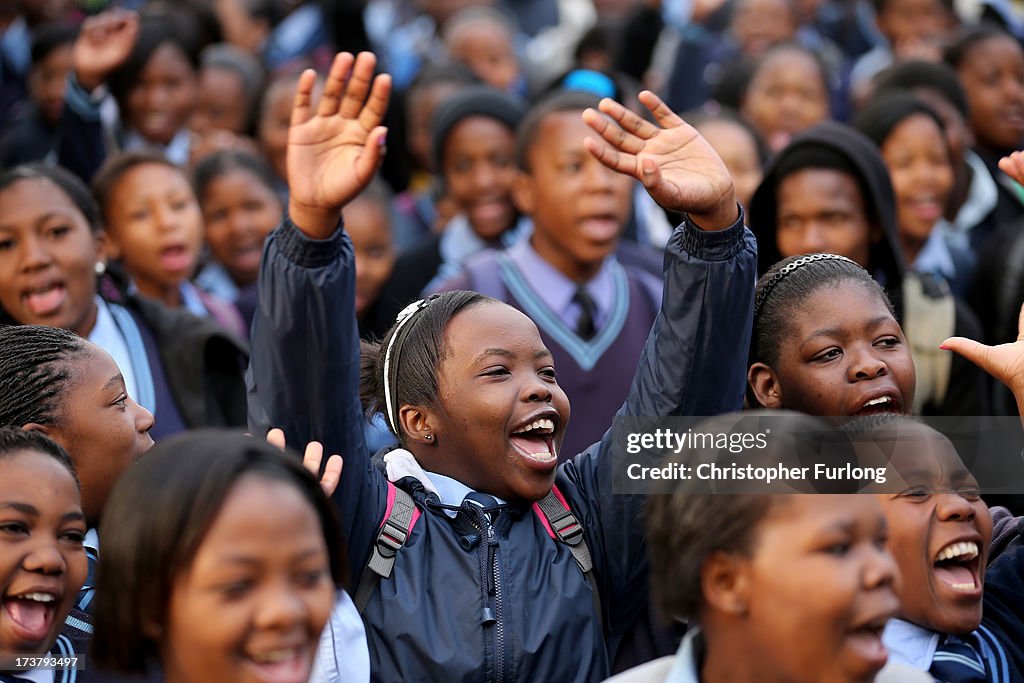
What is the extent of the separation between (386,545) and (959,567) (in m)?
1.20

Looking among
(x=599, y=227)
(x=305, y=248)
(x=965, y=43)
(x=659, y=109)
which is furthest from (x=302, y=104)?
(x=965, y=43)

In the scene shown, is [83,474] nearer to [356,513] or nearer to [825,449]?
[356,513]

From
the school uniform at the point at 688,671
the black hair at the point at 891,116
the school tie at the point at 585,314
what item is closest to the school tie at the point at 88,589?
the school uniform at the point at 688,671

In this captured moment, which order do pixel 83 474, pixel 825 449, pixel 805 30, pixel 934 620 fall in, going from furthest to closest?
pixel 805 30 < pixel 83 474 < pixel 934 620 < pixel 825 449

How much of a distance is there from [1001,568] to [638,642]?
2.75 ft

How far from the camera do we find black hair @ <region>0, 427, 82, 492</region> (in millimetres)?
2979

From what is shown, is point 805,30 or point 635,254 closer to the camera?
point 635,254

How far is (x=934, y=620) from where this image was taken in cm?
303

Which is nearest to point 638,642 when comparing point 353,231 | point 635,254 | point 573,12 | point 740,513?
point 740,513

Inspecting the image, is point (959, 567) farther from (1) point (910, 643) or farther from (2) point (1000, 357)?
(2) point (1000, 357)

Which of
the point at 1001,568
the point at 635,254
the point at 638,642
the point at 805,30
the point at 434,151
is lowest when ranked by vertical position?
the point at 638,642

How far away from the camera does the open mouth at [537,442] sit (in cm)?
319

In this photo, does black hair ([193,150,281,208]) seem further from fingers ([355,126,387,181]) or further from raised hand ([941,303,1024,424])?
raised hand ([941,303,1024,424])

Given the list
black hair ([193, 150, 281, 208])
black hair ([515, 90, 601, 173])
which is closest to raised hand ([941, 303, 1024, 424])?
black hair ([515, 90, 601, 173])
